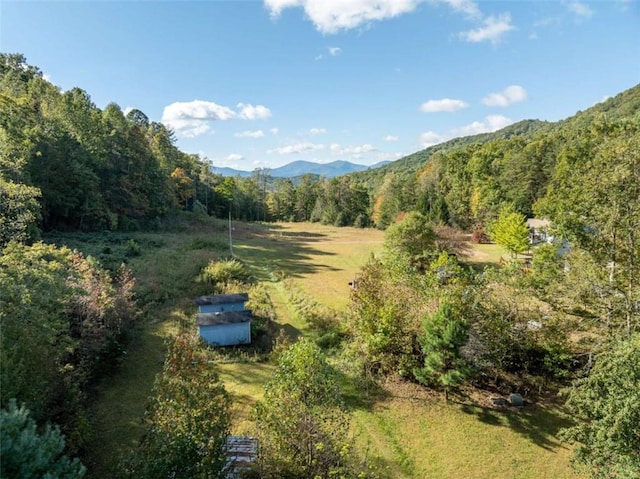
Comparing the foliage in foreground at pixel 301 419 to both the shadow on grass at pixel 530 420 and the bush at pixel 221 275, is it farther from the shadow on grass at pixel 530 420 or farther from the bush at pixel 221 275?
the bush at pixel 221 275

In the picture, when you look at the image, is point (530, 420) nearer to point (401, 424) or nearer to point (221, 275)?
point (401, 424)

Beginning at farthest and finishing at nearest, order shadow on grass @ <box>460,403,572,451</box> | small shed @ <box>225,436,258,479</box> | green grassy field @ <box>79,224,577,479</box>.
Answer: shadow on grass @ <box>460,403,572,451</box>
green grassy field @ <box>79,224,577,479</box>
small shed @ <box>225,436,258,479</box>

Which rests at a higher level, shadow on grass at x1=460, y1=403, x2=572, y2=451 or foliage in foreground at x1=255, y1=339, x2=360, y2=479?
foliage in foreground at x1=255, y1=339, x2=360, y2=479

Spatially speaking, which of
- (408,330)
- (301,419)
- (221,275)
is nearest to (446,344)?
(408,330)

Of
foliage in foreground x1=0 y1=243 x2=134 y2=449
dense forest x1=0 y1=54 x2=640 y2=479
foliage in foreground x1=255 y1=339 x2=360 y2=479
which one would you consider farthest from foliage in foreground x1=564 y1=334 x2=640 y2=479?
foliage in foreground x1=0 y1=243 x2=134 y2=449

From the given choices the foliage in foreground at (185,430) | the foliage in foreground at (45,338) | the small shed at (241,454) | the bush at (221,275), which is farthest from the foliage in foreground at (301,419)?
the bush at (221,275)

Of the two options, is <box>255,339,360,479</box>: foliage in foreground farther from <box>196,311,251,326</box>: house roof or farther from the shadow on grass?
<box>196,311,251,326</box>: house roof

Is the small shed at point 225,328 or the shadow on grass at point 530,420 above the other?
the small shed at point 225,328
